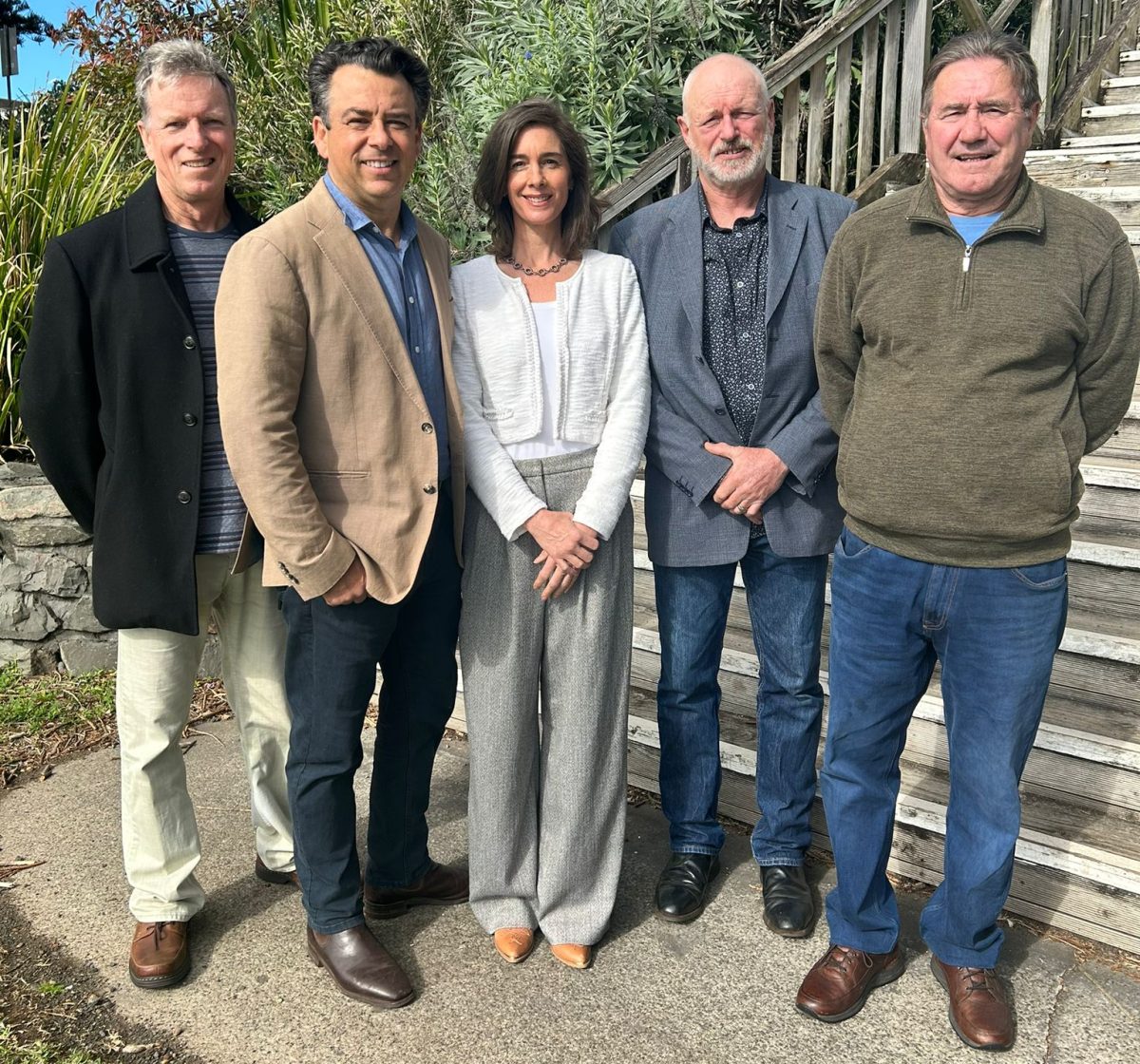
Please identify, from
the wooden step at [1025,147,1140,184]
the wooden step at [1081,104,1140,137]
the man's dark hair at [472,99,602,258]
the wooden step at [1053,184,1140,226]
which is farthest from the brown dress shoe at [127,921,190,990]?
the wooden step at [1081,104,1140,137]

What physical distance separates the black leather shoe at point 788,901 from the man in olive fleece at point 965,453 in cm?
28

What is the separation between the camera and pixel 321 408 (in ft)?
7.86

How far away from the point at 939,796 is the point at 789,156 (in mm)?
3277

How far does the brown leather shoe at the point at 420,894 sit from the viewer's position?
296 cm

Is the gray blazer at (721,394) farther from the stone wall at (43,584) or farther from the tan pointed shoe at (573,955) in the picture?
the stone wall at (43,584)

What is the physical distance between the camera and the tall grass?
15.5 feet

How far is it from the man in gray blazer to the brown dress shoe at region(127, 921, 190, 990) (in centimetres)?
124

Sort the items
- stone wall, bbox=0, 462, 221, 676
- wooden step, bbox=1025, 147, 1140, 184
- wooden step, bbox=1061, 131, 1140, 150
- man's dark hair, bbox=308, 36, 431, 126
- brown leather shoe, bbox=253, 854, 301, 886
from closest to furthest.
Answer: man's dark hair, bbox=308, 36, 431, 126, brown leather shoe, bbox=253, 854, 301, 886, stone wall, bbox=0, 462, 221, 676, wooden step, bbox=1025, 147, 1140, 184, wooden step, bbox=1061, 131, 1140, 150

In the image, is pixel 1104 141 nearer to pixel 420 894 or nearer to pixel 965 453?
pixel 965 453

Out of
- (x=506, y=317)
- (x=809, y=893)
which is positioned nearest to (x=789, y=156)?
(x=506, y=317)

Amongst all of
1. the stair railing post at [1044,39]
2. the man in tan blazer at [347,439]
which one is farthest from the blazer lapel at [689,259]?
the stair railing post at [1044,39]

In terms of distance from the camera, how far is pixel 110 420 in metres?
2.61

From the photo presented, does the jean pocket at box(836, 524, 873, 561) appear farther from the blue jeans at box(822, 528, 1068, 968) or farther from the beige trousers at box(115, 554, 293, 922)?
the beige trousers at box(115, 554, 293, 922)

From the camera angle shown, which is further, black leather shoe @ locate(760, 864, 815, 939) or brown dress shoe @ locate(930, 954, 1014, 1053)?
black leather shoe @ locate(760, 864, 815, 939)
